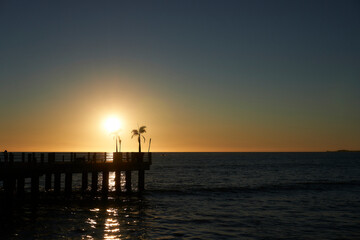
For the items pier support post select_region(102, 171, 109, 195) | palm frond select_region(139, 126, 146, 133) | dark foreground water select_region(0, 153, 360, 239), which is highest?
palm frond select_region(139, 126, 146, 133)

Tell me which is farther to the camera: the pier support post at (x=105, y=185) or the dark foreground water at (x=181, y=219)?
the pier support post at (x=105, y=185)

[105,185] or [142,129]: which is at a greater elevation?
[142,129]

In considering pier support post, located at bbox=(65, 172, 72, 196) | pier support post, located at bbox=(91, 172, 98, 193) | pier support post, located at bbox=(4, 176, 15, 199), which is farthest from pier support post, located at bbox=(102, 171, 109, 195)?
pier support post, located at bbox=(4, 176, 15, 199)

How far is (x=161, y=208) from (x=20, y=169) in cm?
1286

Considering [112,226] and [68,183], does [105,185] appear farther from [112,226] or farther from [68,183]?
[112,226]

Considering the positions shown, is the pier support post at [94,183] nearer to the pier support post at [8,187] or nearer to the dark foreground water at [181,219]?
the dark foreground water at [181,219]

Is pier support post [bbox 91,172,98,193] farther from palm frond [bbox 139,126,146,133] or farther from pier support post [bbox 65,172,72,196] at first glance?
palm frond [bbox 139,126,146,133]

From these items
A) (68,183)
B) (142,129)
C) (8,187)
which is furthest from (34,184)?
(142,129)

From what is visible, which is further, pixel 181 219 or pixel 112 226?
pixel 181 219

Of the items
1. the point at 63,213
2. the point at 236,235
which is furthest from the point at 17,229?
the point at 236,235

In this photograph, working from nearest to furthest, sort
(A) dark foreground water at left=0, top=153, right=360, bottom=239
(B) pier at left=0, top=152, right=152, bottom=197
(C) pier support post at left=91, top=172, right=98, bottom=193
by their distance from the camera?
(A) dark foreground water at left=0, top=153, right=360, bottom=239 < (B) pier at left=0, top=152, right=152, bottom=197 < (C) pier support post at left=91, top=172, right=98, bottom=193

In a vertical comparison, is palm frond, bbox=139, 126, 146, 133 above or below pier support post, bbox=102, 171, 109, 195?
above

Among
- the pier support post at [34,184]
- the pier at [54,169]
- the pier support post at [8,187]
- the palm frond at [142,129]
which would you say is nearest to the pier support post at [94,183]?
the pier at [54,169]

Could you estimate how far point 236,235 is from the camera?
76.4 ft
